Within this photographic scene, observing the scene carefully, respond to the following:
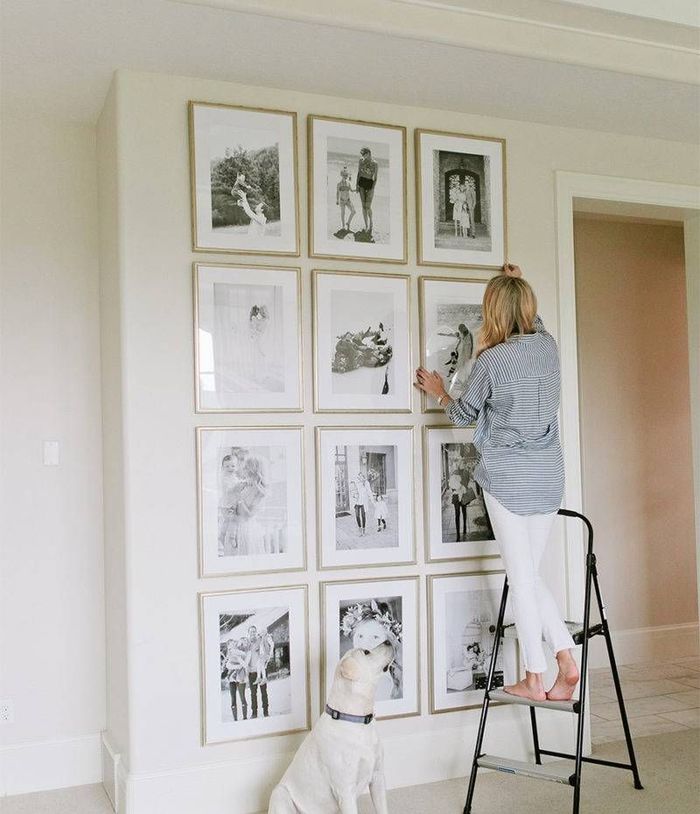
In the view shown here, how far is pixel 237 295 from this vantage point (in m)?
3.09

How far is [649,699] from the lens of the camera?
13.9 feet

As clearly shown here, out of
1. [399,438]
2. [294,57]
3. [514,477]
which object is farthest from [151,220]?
[514,477]

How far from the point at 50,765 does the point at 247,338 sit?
1757 millimetres

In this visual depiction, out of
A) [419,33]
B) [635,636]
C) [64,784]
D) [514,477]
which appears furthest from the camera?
[635,636]

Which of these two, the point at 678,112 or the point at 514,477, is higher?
the point at 678,112

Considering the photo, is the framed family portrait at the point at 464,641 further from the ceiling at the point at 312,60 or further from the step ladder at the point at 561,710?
the ceiling at the point at 312,60

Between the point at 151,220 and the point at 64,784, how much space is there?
6.88ft

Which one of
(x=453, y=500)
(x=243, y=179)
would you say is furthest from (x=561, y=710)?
(x=243, y=179)

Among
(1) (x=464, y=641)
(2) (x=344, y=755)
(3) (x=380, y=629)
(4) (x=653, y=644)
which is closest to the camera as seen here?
(2) (x=344, y=755)

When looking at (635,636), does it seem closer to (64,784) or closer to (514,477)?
(514,477)

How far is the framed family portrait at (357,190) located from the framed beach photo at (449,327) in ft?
0.62

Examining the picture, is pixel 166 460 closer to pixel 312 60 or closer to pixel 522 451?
pixel 522 451

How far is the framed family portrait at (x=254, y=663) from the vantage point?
9.87 ft

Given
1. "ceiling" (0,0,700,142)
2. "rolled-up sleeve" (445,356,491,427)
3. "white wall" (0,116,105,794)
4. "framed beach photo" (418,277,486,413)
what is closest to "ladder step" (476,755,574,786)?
"rolled-up sleeve" (445,356,491,427)
